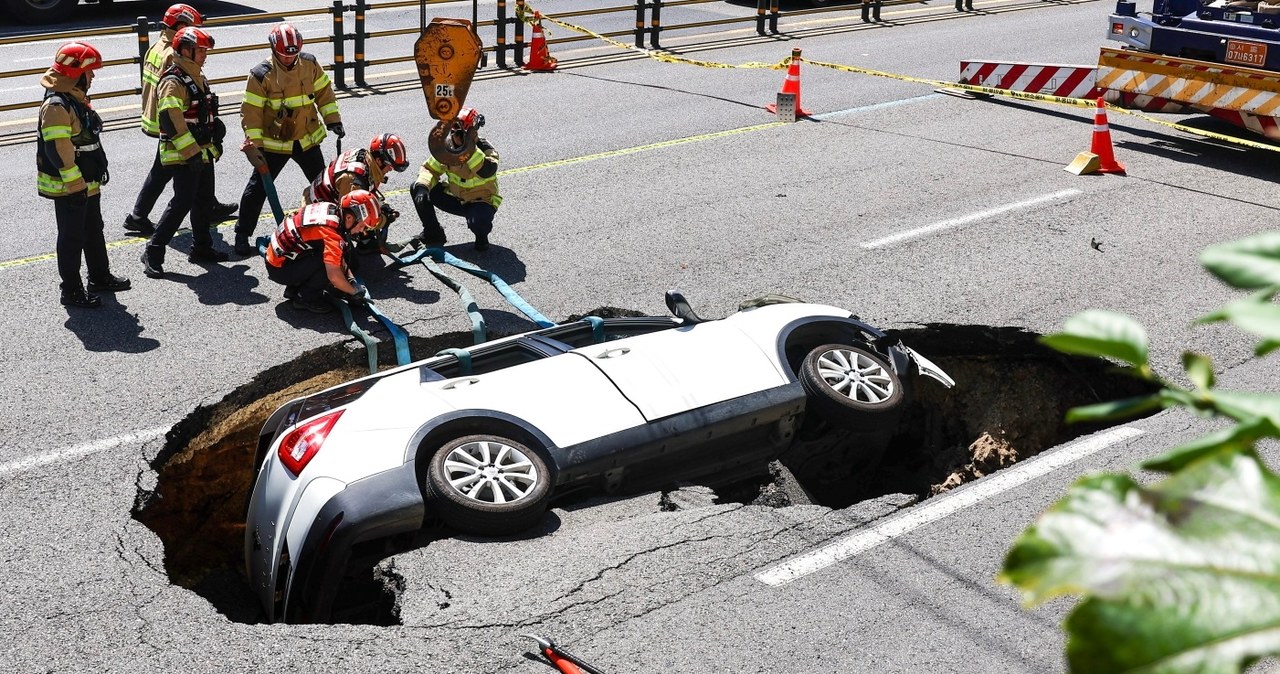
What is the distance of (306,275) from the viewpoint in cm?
862

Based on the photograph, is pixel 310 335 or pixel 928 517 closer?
pixel 928 517

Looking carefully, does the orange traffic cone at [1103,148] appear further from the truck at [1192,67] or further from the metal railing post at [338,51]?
the metal railing post at [338,51]

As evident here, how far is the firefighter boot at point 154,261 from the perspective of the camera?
31.2ft

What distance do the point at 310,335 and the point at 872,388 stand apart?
12.1 ft

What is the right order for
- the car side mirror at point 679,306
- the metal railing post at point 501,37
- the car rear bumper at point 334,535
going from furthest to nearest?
the metal railing post at point 501,37 < the car side mirror at point 679,306 < the car rear bumper at point 334,535

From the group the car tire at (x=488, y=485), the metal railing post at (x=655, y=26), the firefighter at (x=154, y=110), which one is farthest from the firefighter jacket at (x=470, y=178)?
the metal railing post at (x=655, y=26)

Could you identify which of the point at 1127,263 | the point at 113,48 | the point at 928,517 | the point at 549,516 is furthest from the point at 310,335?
the point at 113,48

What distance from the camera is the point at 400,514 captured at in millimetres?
5410

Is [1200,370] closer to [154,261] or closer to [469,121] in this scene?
[469,121]

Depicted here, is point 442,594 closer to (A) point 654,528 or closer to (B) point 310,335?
(A) point 654,528

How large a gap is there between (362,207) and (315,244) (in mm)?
437

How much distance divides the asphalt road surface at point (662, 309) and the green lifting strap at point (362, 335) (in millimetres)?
181

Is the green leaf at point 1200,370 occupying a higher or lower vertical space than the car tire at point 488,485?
higher

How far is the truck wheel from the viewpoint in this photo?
20.5m
